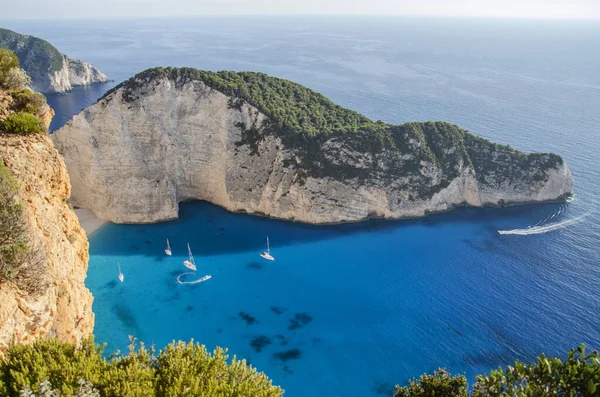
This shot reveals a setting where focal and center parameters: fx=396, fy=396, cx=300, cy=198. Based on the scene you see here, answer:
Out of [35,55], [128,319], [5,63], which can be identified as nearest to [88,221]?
[128,319]

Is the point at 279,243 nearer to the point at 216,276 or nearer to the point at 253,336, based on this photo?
the point at 216,276

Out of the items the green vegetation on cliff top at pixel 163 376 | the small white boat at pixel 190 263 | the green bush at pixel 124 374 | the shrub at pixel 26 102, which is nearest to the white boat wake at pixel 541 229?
the green vegetation on cliff top at pixel 163 376

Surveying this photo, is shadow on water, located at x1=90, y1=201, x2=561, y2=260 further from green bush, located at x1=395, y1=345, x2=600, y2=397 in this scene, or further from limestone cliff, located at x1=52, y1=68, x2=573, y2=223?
green bush, located at x1=395, y1=345, x2=600, y2=397

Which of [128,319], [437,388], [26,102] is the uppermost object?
[26,102]

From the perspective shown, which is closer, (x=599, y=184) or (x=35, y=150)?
(x=35, y=150)

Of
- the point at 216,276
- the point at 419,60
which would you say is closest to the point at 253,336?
the point at 216,276

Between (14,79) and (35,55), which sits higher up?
(35,55)

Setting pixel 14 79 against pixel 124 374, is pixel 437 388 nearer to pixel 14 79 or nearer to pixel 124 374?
pixel 124 374
